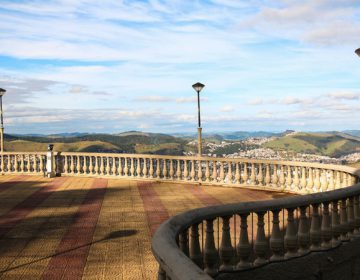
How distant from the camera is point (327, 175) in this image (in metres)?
12.0

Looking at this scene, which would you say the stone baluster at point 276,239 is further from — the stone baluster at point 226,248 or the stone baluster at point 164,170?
the stone baluster at point 164,170

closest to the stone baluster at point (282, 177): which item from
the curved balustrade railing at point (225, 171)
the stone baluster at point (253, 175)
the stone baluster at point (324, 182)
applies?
the curved balustrade railing at point (225, 171)

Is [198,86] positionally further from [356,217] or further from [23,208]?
[356,217]

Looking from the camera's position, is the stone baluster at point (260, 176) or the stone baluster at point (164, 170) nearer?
the stone baluster at point (260, 176)

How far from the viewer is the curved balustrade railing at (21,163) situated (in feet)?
72.8

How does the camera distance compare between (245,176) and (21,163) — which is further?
(21,163)

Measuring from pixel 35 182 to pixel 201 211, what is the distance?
1543 cm

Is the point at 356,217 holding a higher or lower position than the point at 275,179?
higher

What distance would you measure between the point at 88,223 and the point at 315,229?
18.2 ft

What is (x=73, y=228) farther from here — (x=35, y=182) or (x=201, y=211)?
(x=35, y=182)

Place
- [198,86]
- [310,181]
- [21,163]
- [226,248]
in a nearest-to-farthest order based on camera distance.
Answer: [226,248] → [310,181] → [198,86] → [21,163]

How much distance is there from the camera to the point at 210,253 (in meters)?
5.05

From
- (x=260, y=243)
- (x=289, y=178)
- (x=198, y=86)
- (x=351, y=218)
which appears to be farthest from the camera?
(x=198, y=86)

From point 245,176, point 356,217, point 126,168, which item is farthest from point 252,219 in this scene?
point 126,168
